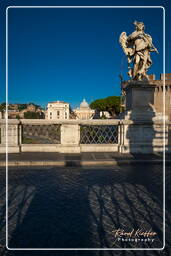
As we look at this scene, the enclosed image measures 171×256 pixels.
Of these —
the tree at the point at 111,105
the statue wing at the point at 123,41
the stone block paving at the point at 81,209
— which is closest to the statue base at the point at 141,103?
the statue wing at the point at 123,41


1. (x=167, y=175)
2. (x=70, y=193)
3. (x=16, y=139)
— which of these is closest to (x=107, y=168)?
(x=167, y=175)

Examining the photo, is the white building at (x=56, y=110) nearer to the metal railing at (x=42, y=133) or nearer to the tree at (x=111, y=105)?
the tree at (x=111, y=105)

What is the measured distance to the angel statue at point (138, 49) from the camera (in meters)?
10.0

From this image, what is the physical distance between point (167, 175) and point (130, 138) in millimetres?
3607

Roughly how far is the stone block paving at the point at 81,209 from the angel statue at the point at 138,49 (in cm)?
571

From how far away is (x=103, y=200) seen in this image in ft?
14.9

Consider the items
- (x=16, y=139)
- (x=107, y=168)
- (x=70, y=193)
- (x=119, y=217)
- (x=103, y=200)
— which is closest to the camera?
(x=119, y=217)

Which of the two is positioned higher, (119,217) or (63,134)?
(63,134)

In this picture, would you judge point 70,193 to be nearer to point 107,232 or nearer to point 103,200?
point 103,200

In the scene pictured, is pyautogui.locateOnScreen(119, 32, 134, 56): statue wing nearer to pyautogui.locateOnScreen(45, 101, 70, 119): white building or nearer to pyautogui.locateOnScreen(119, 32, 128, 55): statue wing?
pyautogui.locateOnScreen(119, 32, 128, 55): statue wing

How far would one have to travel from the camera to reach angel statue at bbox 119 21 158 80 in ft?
32.8

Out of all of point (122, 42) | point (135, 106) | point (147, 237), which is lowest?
point (147, 237)

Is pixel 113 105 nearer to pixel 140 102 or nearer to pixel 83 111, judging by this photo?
pixel 83 111

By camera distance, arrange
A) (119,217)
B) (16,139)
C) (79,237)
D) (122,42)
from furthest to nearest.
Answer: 1. (122,42)
2. (16,139)
3. (119,217)
4. (79,237)
